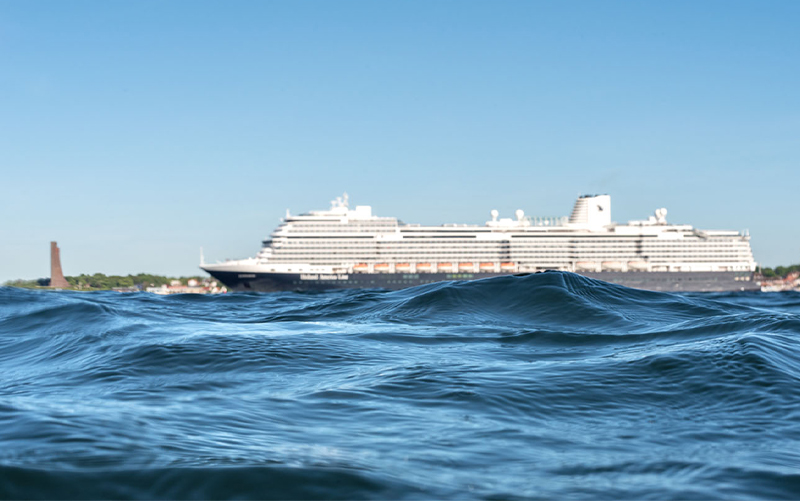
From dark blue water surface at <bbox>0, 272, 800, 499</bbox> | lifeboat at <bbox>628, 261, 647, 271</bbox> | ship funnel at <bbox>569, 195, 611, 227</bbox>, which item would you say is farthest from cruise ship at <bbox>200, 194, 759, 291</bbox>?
dark blue water surface at <bbox>0, 272, 800, 499</bbox>

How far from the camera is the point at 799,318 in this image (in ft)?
30.1

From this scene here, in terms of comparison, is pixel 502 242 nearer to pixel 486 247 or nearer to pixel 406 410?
pixel 486 247

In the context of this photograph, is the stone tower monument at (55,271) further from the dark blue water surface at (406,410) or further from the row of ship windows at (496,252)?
the dark blue water surface at (406,410)

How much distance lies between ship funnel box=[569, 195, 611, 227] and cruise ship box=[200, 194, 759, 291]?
3.94 m

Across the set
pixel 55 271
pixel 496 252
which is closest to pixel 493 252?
pixel 496 252

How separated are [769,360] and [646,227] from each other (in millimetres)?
79051

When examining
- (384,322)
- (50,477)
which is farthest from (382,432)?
(384,322)

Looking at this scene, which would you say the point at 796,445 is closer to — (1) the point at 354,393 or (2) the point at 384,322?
(1) the point at 354,393

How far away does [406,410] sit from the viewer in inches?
188

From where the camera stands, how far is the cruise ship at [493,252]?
75.6m

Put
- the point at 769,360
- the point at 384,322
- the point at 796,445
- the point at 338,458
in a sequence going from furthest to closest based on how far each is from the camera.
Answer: the point at 384,322 → the point at 769,360 → the point at 796,445 → the point at 338,458

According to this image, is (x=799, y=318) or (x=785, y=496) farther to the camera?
(x=799, y=318)

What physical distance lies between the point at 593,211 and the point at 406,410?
277ft

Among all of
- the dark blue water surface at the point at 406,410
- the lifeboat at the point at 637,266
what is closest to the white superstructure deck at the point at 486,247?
the lifeboat at the point at 637,266
